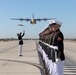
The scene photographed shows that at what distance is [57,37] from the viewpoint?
743cm

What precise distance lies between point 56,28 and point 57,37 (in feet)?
1.24

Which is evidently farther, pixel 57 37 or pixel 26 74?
pixel 26 74

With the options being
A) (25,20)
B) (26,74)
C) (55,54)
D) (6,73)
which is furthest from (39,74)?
(25,20)

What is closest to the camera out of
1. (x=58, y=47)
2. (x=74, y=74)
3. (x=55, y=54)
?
(x=58, y=47)

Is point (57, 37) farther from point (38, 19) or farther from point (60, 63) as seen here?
point (38, 19)

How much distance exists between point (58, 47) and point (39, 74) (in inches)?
214

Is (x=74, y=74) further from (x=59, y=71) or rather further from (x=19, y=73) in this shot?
(x=59, y=71)

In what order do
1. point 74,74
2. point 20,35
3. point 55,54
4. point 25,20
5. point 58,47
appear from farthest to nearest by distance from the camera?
point 25,20
point 20,35
point 74,74
point 55,54
point 58,47

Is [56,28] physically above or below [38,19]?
above

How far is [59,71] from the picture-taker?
7.35m

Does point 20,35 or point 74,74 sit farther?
point 20,35

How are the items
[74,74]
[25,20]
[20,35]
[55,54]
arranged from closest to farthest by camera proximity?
[55,54] → [74,74] → [20,35] → [25,20]

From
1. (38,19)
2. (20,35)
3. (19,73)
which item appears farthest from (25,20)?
(19,73)

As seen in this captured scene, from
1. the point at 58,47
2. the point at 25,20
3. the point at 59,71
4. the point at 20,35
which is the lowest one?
the point at 25,20
